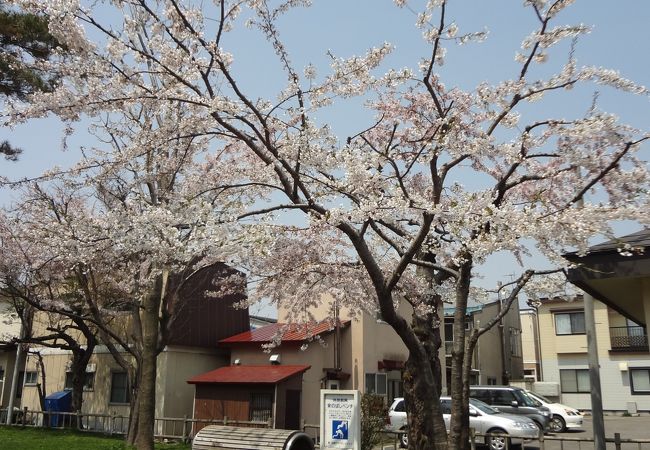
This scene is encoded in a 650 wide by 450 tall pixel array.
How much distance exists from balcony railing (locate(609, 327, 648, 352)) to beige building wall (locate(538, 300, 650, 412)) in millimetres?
233

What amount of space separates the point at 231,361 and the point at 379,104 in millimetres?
13545

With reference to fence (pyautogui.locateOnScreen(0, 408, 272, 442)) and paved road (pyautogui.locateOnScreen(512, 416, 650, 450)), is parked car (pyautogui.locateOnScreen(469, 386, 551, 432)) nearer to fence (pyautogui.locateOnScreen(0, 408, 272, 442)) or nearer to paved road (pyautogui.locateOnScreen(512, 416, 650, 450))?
paved road (pyautogui.locateOnScreen(512, 416, 650, 450))

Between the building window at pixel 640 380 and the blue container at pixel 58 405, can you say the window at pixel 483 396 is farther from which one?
the blue container at pixel 58 405

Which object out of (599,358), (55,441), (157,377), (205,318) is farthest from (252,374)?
(599,358)

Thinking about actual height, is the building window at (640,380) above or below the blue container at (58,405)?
above

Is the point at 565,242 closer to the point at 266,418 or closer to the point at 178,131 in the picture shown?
the point at 178,131

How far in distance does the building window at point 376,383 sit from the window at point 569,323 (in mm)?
13804

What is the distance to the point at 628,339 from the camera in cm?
2953

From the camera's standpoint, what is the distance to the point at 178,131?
314 inches

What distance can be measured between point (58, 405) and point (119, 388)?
7.33 feet

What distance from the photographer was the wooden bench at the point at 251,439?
9.70 m

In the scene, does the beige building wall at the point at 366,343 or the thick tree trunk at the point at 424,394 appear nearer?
the thick tree trunk at the point at 424,394

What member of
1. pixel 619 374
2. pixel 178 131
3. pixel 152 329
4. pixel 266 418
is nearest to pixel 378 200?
pixel 178 131

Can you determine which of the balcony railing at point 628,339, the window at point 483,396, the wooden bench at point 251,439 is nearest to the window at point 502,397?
the window at point 483,396
